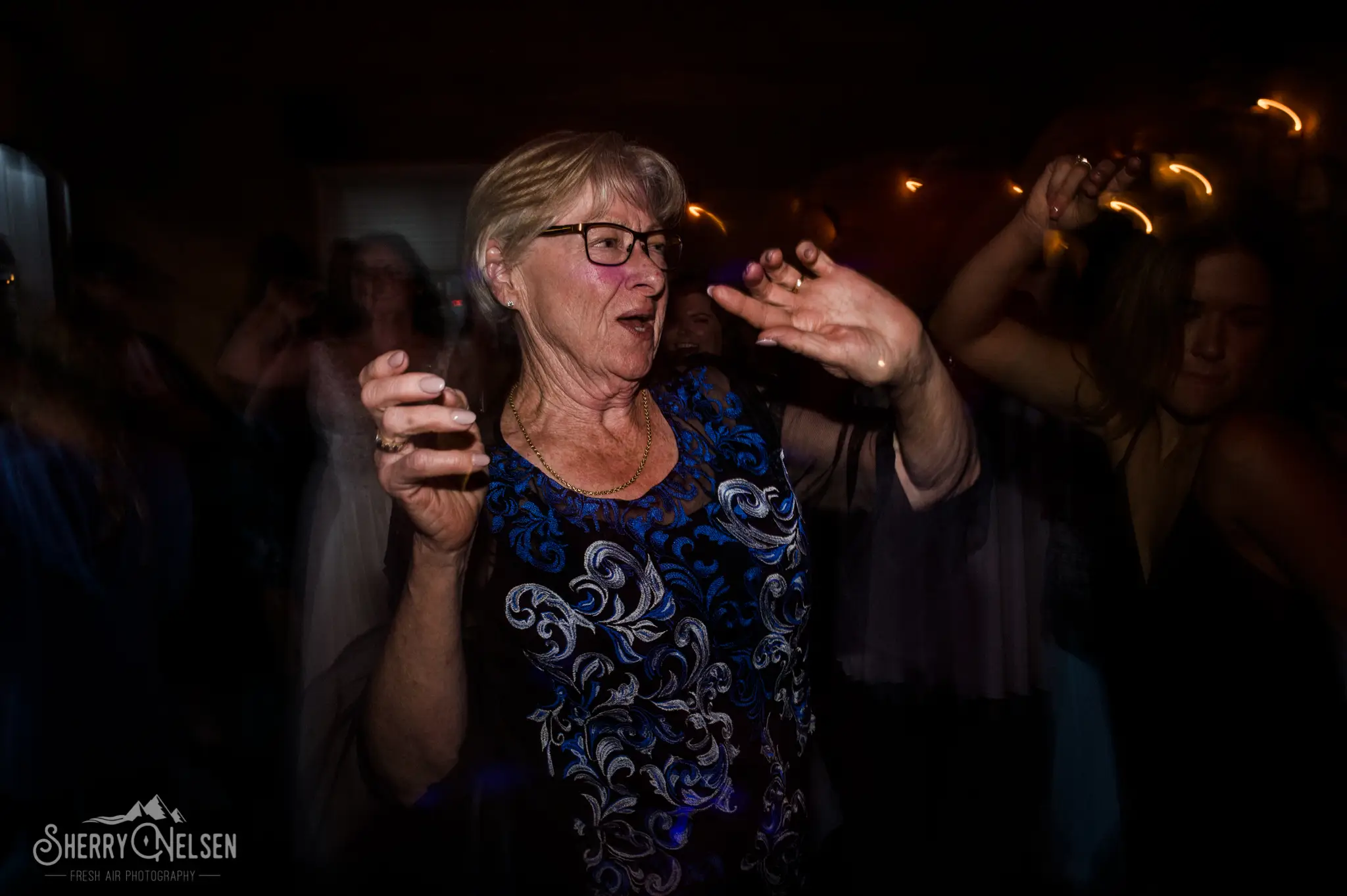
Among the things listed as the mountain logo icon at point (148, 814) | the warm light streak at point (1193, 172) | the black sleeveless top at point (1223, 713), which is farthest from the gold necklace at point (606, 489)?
the warm light streak at point (1193, 172)

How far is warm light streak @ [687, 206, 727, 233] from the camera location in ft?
3.68

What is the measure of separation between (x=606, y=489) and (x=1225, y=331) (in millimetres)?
974

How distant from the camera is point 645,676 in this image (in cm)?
80

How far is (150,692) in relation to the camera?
3.71ft

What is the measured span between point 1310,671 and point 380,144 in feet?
5.15

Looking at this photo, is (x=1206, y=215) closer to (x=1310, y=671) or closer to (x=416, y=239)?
(x=1310, y=671)

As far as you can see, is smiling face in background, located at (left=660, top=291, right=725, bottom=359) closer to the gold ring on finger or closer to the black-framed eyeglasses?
the black-framed eyeglasses

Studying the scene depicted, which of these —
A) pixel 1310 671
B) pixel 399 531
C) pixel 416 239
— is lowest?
pixel 1310 671

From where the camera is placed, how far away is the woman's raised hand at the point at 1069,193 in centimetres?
96

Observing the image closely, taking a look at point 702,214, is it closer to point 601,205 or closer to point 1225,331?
point 601,205

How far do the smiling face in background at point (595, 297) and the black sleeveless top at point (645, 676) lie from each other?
139 mm

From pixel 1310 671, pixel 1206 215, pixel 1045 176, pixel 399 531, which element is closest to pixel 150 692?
pixel 399 531

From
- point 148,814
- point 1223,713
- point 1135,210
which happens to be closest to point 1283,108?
point 1135,210

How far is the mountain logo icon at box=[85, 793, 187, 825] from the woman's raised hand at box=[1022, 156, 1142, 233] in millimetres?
1566
